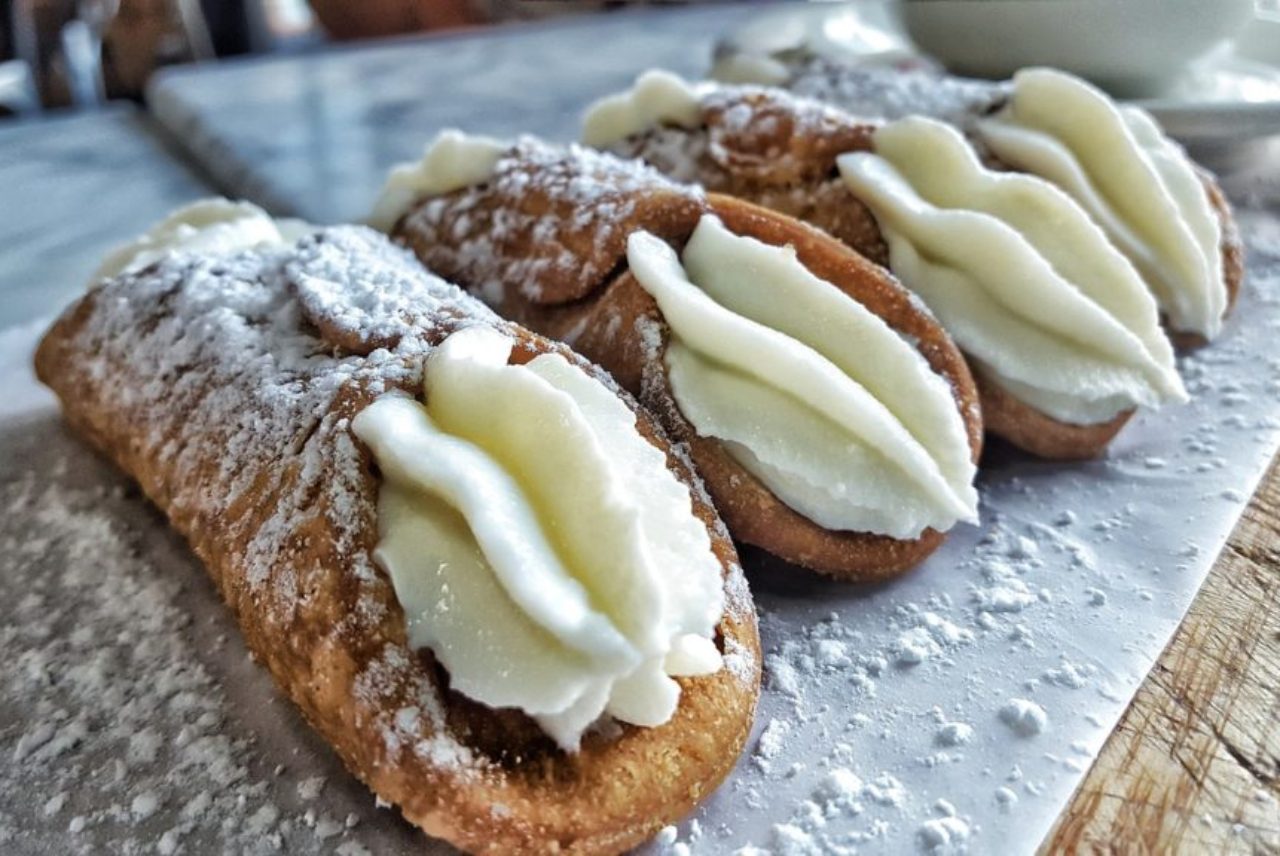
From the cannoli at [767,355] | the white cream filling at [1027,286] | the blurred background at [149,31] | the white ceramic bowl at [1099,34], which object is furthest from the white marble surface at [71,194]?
the white ceramic bowl at [1099,34]

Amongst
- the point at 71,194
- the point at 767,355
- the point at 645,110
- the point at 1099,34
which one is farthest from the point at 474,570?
the point at 71,194

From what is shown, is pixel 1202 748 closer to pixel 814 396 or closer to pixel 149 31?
pixel 814 396

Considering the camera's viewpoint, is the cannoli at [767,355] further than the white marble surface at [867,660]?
Yes

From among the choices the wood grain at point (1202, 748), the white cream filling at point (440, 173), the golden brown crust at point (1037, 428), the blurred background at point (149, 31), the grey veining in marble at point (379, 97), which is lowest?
the blurred background at point (149, 31)

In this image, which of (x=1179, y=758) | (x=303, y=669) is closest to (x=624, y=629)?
(x=303, y=669)

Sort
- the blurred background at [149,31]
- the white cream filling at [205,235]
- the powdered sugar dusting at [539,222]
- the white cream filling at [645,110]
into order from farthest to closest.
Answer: the blurred background at [149,31] < the white cream filling at [645,110] < the white cream filling at [205,235] < the powdered sugar dusting at [539,222]

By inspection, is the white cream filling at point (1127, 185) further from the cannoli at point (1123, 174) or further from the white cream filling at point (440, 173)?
the white cream filling at point (440, 173)

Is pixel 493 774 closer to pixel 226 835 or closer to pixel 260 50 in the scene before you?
pixel 226 835
